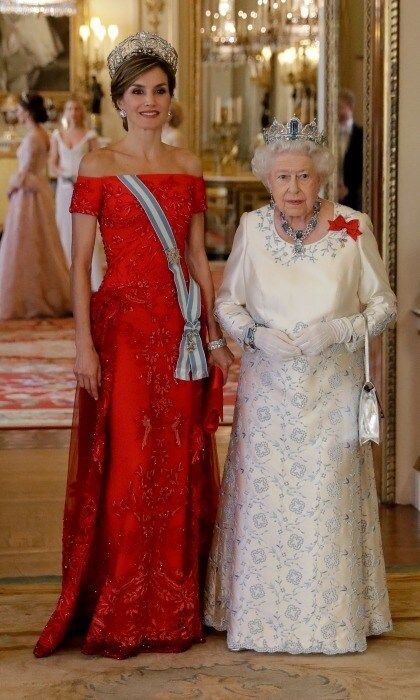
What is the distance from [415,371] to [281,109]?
10.2 meters

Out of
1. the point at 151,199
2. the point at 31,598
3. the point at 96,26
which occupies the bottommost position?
the point at 31,598

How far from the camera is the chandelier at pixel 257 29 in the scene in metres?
13.8

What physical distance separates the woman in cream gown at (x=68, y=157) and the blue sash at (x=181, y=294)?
7.47 metres

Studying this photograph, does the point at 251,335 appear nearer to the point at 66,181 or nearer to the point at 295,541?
the point at 295,541

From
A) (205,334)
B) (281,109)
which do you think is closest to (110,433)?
(205,334)

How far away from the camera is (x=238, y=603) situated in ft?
12.0

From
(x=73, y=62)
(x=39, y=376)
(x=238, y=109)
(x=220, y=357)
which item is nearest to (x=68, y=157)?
(x=73, y=62)

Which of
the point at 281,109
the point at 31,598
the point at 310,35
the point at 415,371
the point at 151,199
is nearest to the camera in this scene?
the point at 151,199

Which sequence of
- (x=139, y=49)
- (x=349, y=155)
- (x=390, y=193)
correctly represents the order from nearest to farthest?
(x=139, y=49) < (x=390, y=193) < (x=349, y=155)

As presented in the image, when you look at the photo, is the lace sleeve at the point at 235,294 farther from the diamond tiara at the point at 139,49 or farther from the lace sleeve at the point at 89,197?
the diamond tiara at the point at 139,49

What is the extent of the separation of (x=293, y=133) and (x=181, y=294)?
1.88 feet

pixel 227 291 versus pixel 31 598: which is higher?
pixel 227 291

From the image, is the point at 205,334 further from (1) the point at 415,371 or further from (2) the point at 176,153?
(1) the point at 415,371

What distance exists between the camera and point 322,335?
3457 mm
